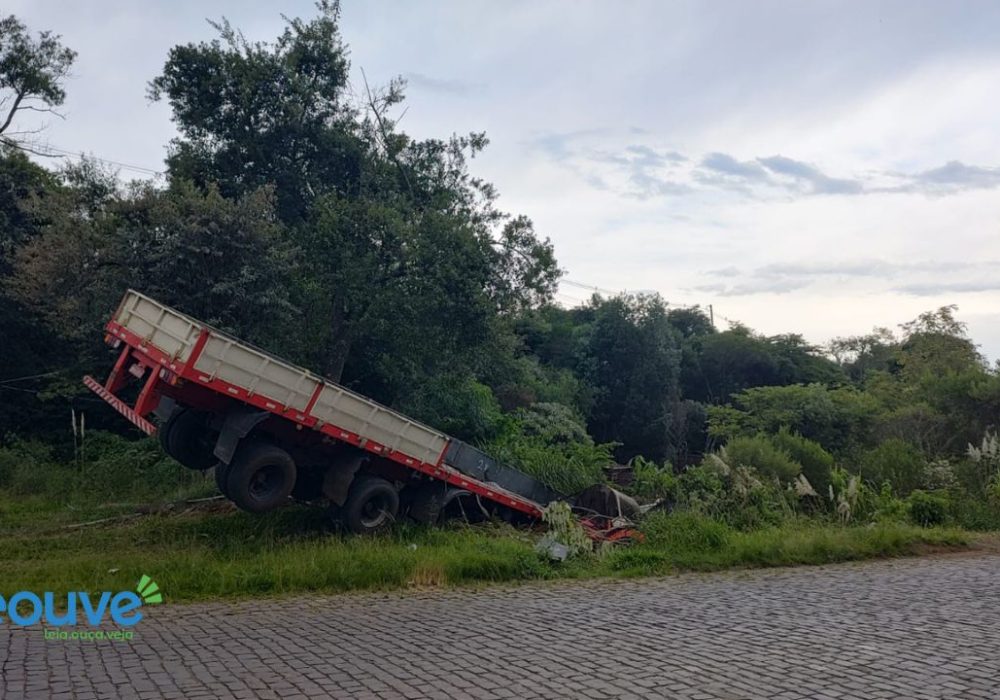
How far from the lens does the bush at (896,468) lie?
62.4ft

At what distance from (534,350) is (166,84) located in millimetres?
25086

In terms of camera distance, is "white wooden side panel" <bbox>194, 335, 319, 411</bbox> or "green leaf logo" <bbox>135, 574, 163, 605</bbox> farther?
"white wooden side panel" <bbox>194, 335, 319, 411</bbox>

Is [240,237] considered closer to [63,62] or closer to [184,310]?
[184,310]

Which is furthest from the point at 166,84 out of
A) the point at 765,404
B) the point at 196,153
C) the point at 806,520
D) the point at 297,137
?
the point at 765,404

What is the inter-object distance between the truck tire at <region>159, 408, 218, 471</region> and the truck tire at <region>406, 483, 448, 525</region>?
345cm

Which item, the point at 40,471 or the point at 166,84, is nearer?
the point at 40,471

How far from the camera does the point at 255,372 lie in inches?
448

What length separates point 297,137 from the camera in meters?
20.3

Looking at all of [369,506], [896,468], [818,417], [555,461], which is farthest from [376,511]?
[818,417]

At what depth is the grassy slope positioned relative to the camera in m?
9.65

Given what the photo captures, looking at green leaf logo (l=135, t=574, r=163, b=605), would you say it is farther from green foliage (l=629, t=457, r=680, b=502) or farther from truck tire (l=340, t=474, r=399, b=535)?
green foliage (l=629, t=457, r=680, b=502)

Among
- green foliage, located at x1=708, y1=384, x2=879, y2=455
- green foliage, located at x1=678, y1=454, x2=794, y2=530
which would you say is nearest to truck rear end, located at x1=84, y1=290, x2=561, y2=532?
green foliage, located at x1=678, y1=454, x2=794, y2=530

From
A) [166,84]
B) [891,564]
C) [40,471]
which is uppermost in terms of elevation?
[166,84]

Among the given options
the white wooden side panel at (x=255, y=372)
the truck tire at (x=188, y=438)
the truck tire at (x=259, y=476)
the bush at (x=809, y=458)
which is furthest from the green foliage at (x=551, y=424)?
the white wooden side panel at (x=255, y=372)
